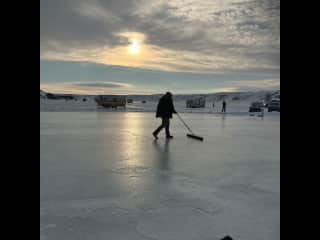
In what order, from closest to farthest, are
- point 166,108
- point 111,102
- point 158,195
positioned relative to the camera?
1. point 158,195
2. point 166,108
3. point 111,102

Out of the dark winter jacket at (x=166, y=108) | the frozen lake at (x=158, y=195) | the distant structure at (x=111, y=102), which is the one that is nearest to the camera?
the frozen lake at (x=158, y=195)

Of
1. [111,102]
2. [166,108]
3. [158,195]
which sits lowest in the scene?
[158,195]

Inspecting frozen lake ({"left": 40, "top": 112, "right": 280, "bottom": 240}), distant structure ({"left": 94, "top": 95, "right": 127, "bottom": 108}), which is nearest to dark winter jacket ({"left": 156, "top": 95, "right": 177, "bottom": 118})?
frozen lake ({"left": 40, "top": 112, "right": 280, "bottom": 240})

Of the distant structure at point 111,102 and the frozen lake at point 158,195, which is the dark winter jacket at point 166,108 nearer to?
the frozen lake at point 158,195

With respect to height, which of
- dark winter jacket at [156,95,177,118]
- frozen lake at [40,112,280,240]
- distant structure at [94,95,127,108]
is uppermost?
distant structure at [94,95,127,108]

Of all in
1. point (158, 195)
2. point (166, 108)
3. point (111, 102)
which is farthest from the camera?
point (111, 102)

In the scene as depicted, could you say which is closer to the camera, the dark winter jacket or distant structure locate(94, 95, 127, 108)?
the dark winter jacket

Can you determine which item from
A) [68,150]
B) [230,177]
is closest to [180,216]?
[230,177]

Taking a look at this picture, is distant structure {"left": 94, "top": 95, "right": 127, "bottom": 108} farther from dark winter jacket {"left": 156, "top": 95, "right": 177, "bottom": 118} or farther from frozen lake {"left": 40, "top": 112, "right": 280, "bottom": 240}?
frozen lake {"left": 40, "top": 112, "right": 280, "bottom": 240}

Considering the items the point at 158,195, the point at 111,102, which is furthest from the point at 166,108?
the point at 111,102

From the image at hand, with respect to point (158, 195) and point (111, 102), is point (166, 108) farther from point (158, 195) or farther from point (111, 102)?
point (111, 102)

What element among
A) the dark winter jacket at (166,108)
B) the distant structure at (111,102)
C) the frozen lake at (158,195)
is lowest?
the frozen lake at (158,195)

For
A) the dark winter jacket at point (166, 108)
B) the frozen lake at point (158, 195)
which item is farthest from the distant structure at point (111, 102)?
the frozen lake at point (158, 195)
